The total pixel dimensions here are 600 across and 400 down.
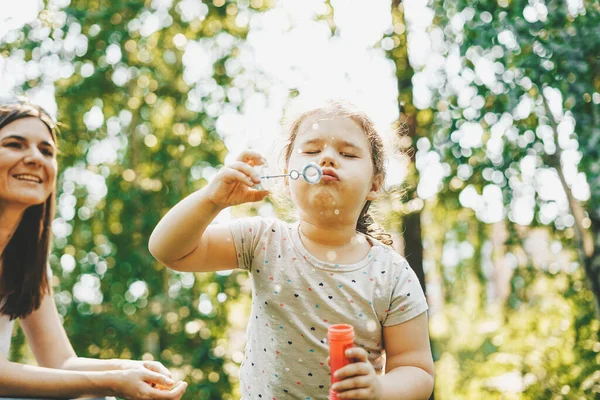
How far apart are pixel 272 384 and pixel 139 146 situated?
85.2 inches

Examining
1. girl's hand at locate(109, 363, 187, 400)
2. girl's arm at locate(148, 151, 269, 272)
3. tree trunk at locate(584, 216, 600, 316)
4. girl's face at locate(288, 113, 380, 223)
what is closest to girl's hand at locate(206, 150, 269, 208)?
girl's arm at locate(148, 151, 269, 272)

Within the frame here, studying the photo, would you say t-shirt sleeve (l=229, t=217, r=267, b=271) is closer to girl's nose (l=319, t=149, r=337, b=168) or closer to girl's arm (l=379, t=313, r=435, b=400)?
girl's nose (l=319, t=149, r=337, b=168)

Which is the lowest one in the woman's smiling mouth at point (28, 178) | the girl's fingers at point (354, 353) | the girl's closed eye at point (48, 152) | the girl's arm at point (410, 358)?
the girl's arm at point (410, 358)

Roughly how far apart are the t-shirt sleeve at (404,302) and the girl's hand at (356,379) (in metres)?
0.31

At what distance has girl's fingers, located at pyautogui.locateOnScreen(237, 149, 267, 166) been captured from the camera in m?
1.44

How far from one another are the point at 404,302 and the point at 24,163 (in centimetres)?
130

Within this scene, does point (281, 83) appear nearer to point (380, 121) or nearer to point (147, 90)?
point (147, 90)

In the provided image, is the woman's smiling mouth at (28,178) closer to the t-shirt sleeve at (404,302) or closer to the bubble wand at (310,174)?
the bubble wand at (310,174)

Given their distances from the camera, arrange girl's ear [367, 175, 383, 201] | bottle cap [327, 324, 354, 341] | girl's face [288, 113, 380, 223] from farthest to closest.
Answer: girl's ear [367, 175, 383, 201] < girl's face [288, 113, 380, 223] < bottle cap [327, 324, 354, 341]

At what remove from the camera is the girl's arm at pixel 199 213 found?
135cm

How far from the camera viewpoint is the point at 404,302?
1.47 m

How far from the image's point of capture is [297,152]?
1.53 metres

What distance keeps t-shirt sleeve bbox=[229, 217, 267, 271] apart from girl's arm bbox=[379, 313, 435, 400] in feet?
1.41

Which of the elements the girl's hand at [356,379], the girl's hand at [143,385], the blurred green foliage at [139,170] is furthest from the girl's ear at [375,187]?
the blurred green foliage at [139,170]
